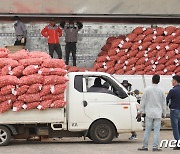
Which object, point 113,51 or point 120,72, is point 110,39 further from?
point 120,72

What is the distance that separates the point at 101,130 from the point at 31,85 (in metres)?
2.28

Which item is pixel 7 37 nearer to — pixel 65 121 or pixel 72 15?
pixel 72 15

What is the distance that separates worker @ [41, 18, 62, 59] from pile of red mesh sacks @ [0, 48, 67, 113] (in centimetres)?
765

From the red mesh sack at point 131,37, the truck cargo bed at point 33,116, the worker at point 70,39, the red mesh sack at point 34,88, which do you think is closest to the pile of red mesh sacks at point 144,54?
the red mesh sack at point 131,37

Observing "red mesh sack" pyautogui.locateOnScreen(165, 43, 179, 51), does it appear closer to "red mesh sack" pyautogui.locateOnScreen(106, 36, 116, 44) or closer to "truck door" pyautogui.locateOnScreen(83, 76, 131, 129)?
"red mesh sack" pyautogui.locateOnScreen(106, 36, 116, 44)

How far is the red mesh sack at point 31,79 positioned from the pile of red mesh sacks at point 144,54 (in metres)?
6.76

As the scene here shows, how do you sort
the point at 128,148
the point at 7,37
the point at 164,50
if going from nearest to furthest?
the point at 128,148 < the point at 164,50 < the point at 7,37

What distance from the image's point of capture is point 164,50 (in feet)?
78.3

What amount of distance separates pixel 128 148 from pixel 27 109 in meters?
2.85

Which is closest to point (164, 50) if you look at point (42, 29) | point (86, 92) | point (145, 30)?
point (145, 30)

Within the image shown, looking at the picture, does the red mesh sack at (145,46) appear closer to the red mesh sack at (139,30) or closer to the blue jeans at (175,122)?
the red mesh sack at (139,30)

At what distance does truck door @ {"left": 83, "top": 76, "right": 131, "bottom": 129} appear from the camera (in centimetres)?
1756

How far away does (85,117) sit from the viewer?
1755 cm

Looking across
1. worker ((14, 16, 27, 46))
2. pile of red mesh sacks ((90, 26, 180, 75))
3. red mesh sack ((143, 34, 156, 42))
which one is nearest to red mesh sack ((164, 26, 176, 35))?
pile of red mesh sacks ((90, 26, 180, 75))
